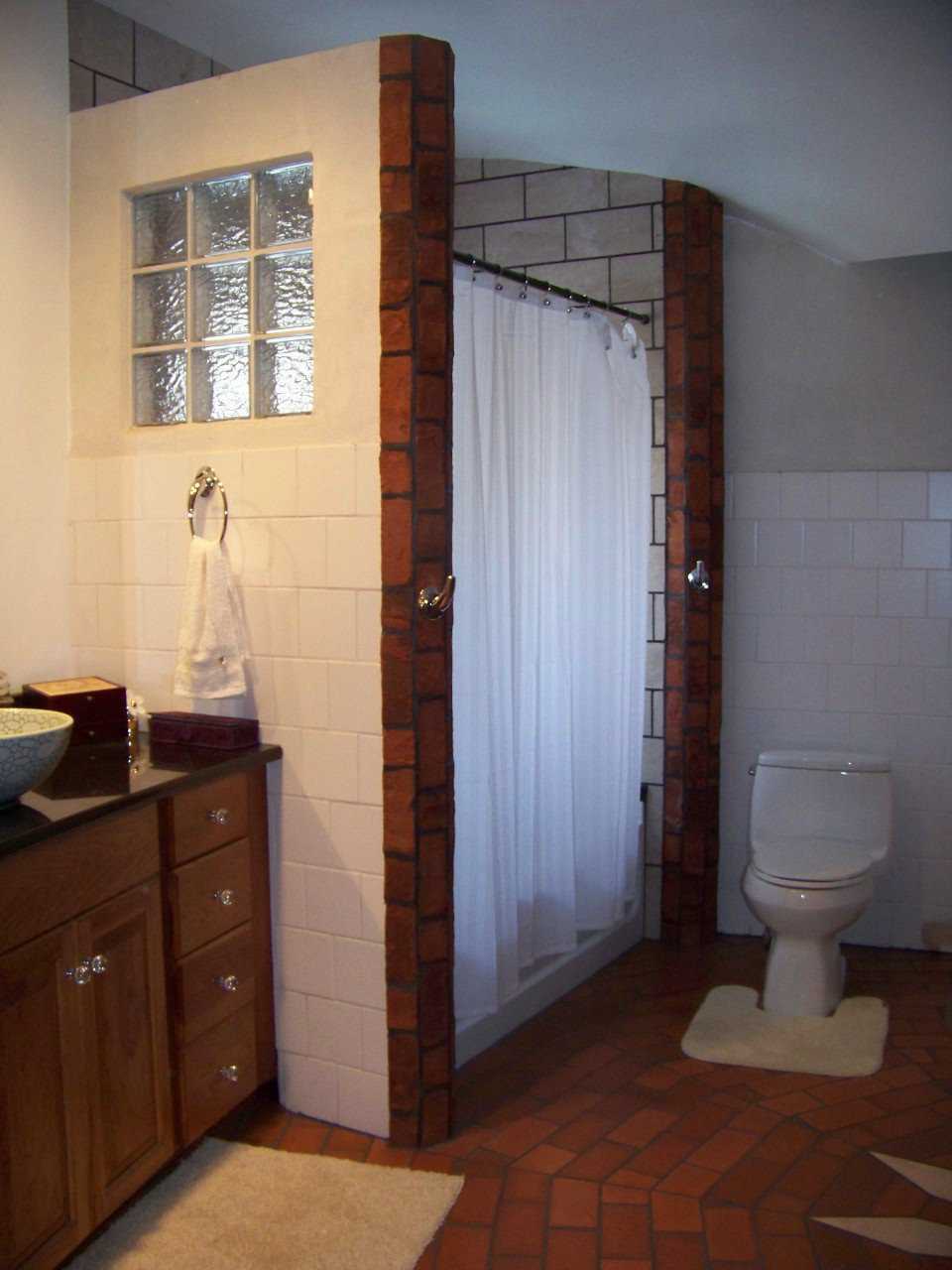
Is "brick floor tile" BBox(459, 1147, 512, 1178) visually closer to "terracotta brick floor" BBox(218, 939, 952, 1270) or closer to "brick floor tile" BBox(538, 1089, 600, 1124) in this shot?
"terracotta brick floor" BBox(218, 939, 952, 1270)

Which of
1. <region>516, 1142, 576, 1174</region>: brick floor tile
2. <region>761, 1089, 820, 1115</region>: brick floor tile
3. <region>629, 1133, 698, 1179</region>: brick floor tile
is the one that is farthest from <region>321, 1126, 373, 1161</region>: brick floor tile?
<region>761, 1089, 820, 1115</region>: brick floor tile

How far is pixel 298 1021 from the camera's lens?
7.84 feet

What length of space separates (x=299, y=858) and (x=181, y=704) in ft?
1.46

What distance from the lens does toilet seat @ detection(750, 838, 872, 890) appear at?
2920 mm

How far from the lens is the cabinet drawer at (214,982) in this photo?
2.11 meters

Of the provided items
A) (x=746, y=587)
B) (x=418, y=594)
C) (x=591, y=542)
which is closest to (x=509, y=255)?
(x=591, y=542)

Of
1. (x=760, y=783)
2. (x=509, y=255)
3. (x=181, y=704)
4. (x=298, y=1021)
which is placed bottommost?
(x=298, y=1021)

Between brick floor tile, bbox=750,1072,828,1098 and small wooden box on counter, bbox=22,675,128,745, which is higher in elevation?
small wooden box on counter, bbox=22,675,128,745

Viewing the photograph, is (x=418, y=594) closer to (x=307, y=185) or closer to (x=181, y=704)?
(x=181, y=704)

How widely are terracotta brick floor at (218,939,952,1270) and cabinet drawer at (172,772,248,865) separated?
0.67 metres

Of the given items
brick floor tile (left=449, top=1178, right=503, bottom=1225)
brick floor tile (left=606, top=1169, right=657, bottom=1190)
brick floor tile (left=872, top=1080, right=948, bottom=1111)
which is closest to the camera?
brick floor tile (left=449, top=1178, right=503, bottom=1225)

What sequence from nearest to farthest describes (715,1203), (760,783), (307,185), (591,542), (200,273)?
(715,1203), (307,185), (200,273), (591,542), (760,783)

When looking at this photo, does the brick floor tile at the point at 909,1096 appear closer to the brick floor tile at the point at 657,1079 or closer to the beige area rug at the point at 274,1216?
the brick floor tile at the point at 657,1079

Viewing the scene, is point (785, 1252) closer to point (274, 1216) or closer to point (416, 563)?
point (274, 1216)
